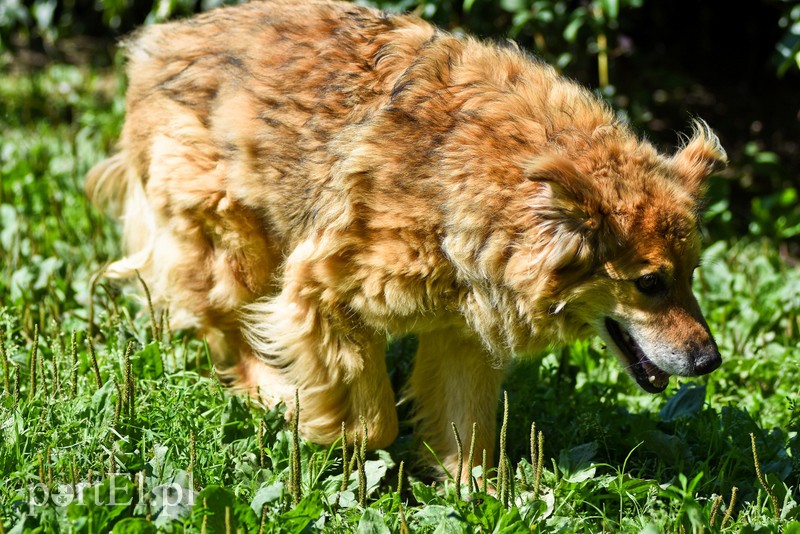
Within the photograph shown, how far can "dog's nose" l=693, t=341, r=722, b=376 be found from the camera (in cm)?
353

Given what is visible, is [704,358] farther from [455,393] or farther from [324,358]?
[324,358]

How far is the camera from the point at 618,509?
3600mm

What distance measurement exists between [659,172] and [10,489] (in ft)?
8.57

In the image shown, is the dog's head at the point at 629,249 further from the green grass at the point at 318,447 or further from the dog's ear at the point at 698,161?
the green grass at the point at 318,447

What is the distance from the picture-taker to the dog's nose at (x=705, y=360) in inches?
139

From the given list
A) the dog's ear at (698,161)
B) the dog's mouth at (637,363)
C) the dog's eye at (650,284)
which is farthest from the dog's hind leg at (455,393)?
the dog's ear at (698,161)

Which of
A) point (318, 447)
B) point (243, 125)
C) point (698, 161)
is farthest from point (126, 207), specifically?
point (698, 161)

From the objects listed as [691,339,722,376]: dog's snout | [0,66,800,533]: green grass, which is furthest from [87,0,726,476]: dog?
[0,66,800,533]: green grass

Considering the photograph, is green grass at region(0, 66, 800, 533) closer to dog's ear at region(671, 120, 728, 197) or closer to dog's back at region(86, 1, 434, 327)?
dog's back at region(86, 1, 434, 327)

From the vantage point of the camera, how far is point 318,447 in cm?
398

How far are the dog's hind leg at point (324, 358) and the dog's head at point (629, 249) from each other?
889 millimetres

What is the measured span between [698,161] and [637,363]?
861 mm

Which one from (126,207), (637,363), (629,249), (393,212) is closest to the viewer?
(629,249)

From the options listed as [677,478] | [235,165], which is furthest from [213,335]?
[677,478]
